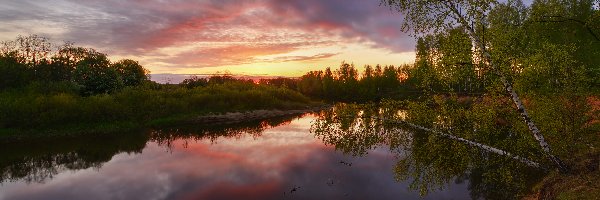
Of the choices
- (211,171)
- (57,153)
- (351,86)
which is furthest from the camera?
(351,86)

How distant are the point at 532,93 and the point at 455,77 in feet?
10.8

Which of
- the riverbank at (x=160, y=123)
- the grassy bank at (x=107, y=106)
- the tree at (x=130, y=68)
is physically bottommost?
the riverbank at (x=160, y=123)

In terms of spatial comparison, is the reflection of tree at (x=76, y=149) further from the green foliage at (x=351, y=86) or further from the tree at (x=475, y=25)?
the green foliage at (x=351, y=86)

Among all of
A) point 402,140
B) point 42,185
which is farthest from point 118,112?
point 402,140

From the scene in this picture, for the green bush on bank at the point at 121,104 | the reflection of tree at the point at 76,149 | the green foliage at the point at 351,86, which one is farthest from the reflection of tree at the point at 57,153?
the green foliage at the point at 351,86

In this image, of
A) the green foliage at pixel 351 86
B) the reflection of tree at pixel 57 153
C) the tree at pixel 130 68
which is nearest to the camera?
the reflection of tree at pixel 57 153

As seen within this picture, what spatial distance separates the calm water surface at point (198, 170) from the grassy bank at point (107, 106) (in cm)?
531

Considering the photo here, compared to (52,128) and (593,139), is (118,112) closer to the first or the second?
(52,128)

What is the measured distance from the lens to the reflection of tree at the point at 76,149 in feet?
102

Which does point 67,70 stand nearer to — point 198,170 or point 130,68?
point 130,68

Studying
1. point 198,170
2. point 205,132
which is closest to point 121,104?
point 205,132

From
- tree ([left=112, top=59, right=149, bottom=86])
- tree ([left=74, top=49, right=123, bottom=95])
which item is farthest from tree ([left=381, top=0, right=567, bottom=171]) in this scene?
tree ([left=112, top=59, right=149, bottom=86])

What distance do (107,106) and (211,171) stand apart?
3304cm

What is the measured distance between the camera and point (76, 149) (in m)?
38.9
